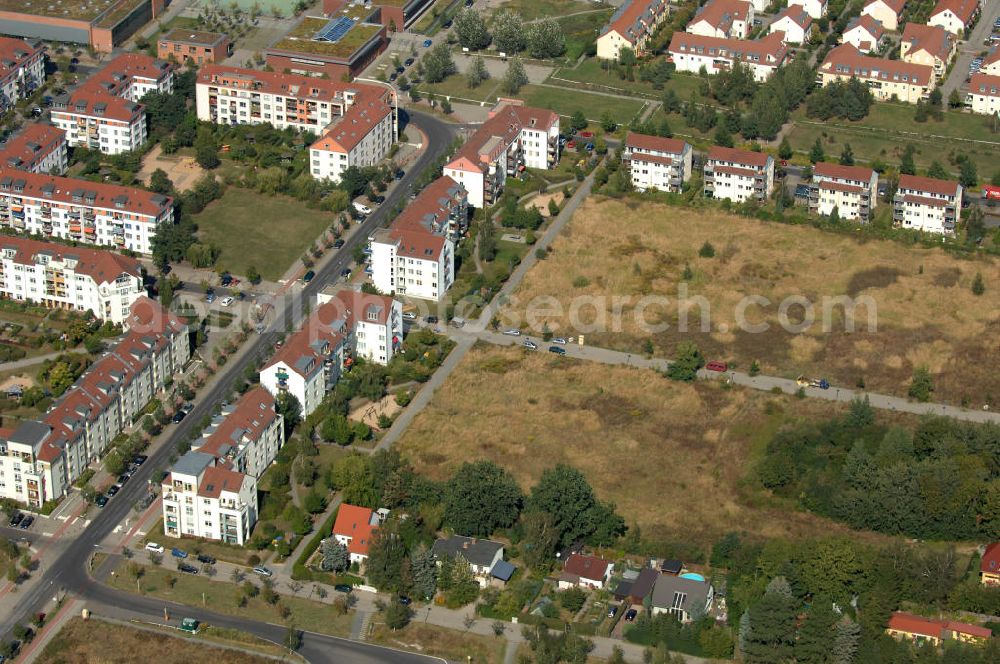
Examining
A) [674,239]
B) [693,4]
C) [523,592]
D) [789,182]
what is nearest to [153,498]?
[523,592]

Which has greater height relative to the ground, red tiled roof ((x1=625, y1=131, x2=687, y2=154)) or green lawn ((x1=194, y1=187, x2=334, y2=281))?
red tiled roof ((x1=625, y1=131, x2=687, y2=154))

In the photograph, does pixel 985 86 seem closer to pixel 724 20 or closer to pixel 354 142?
pixel 724 20

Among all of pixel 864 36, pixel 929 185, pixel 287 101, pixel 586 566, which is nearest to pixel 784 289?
pixel 929 185

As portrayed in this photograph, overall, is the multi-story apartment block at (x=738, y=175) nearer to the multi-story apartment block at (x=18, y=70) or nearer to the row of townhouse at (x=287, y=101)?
the row of townhouse at (x=287, y=101)

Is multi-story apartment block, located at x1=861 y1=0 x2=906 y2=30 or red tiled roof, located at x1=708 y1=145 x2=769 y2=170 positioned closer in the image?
red tiled roof, located at x1=708 y1=145 x2=769 y2=170

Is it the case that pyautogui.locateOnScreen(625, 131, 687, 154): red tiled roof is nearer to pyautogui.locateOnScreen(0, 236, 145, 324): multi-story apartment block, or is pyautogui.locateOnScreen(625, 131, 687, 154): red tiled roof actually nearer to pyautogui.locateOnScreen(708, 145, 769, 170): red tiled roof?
pyautogui.locateOnScreen(708, 145, 769, 170): red tiled roof

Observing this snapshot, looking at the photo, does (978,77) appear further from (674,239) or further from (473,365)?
(473,365)

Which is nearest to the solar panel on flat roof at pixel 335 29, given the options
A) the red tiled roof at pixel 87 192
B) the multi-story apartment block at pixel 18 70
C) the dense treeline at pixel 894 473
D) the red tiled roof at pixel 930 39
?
the multi-story apartment block at pixel 18 70

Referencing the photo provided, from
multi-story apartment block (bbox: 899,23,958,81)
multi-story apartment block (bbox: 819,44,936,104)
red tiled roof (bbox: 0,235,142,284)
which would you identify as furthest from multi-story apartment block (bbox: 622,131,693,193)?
red tiled roof (bbox: 0,235,142,284)
